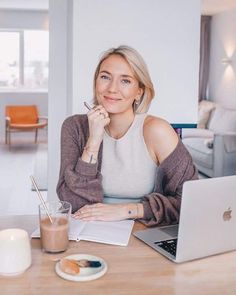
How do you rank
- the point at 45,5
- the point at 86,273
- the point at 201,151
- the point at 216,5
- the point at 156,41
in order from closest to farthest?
the point at 86,273 < the point at 156,41 < the point at 201,151 < the point at 216,5 < the point at 45,5

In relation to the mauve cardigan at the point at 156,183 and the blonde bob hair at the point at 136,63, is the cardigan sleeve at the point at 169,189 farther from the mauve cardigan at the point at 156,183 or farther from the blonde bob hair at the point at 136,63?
the blonde bob hair at the point at 136,63

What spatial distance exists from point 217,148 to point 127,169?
3522mm

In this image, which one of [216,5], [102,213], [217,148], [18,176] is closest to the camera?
[102,213]

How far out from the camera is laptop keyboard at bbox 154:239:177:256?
124 cm

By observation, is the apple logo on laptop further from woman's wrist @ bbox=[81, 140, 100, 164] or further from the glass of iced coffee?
woman's wrist @ bbox=[81, 140, 100, 164]

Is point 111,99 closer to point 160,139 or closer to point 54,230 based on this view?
point 160,139

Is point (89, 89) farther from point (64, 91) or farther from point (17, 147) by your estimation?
point (17, 147)

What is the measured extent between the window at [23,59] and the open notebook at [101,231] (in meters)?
7.25

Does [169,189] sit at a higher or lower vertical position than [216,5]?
lower

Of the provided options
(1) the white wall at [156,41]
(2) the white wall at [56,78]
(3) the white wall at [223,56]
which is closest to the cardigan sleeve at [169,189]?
(1) the white wall at [156,41]

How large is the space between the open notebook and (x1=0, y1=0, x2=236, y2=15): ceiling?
5.34 meters

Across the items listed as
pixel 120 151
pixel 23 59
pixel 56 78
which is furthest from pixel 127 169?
pixel 23 59

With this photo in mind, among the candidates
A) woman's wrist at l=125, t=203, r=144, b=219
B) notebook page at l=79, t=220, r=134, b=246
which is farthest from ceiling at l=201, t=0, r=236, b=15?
notebook page at l=79, t=220, r=134, b=246

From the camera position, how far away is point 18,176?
223 inches
